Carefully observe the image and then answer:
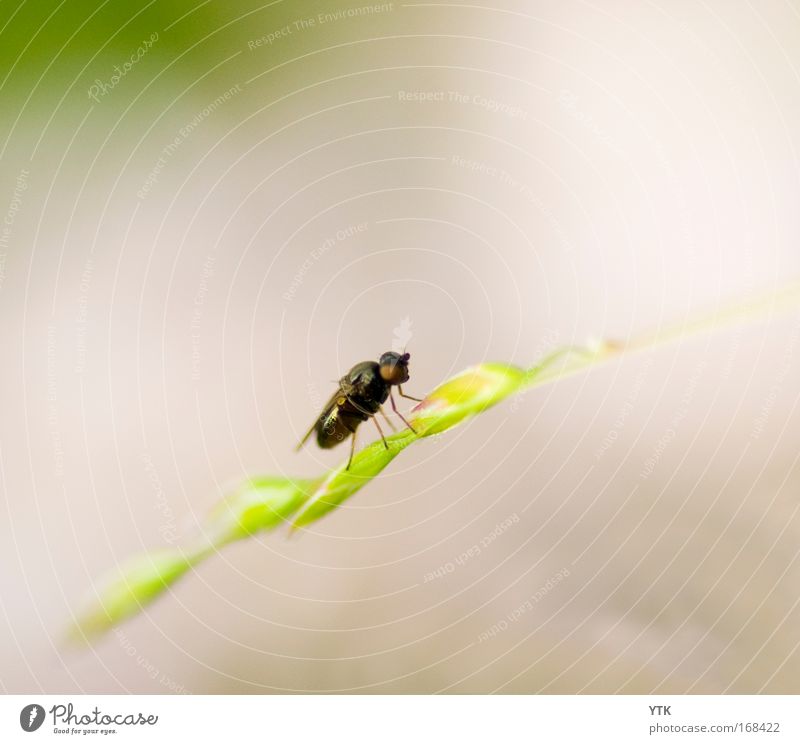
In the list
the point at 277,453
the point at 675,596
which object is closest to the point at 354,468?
the point at 277,453

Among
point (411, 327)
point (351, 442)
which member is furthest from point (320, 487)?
point (411, 327)

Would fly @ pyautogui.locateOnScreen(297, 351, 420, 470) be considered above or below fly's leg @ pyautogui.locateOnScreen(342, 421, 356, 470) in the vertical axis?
above

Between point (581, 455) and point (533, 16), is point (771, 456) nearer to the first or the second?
point (581, 455)

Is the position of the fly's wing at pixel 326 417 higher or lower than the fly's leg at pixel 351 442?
higher

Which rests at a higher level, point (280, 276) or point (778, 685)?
point (280, 276)
